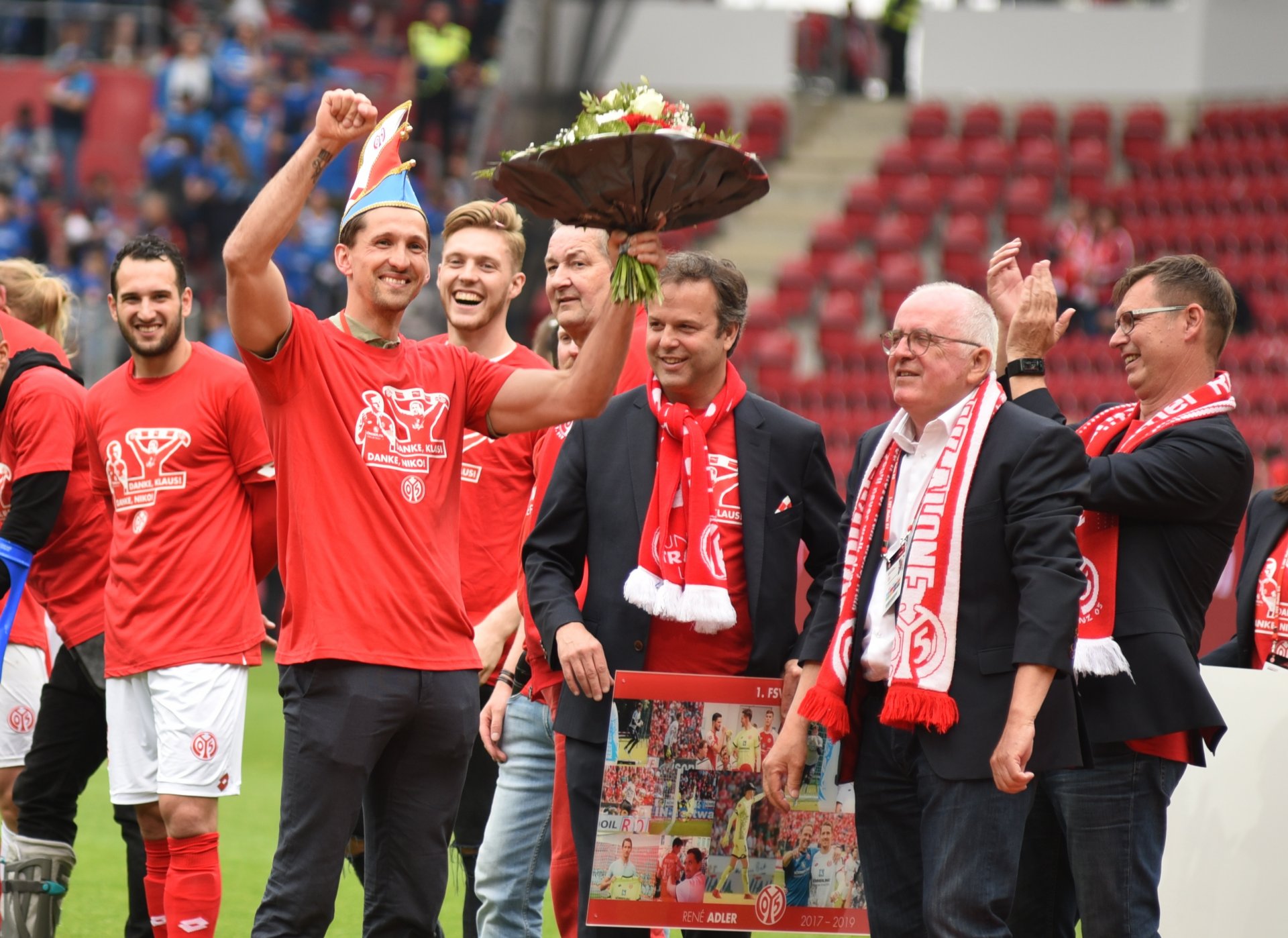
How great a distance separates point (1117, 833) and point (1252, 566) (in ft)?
4.85

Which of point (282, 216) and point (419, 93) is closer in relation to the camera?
point (282, 216)

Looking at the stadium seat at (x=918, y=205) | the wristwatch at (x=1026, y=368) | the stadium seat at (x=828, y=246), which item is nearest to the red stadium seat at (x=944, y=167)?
the stadium seat at (x=918, y=205)

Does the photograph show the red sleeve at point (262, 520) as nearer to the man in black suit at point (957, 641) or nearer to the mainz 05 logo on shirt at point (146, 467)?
the mainz 05 logo on shirt at point (146, 467)

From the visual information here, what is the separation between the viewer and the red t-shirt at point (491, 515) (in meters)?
5.26

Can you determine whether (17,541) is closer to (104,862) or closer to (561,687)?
(561,687)

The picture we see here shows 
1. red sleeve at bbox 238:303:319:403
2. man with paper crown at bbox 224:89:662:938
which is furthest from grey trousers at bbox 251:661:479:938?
red sleeve at bbox 238:303:319:403

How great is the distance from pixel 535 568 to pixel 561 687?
0.35 meters

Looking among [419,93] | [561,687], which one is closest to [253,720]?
[561,687]

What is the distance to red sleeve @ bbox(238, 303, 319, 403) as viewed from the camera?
12.7 ft

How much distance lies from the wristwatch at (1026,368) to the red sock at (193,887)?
2.63 m

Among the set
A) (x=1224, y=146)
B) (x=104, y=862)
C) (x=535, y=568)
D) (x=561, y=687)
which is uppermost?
(x=1224, y=146)

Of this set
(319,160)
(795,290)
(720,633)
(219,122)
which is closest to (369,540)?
(319,160)

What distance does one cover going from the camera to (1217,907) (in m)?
4.75

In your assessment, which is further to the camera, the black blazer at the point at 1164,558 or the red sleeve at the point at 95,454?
the red sleeve at the point at 95,454
